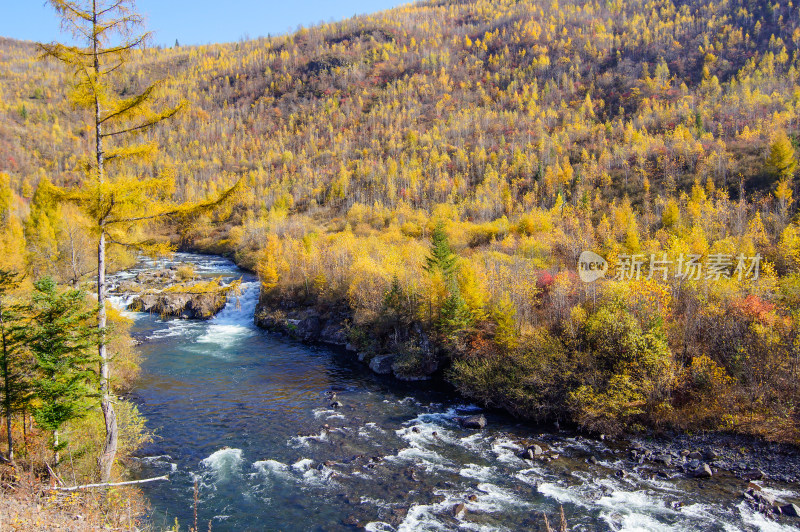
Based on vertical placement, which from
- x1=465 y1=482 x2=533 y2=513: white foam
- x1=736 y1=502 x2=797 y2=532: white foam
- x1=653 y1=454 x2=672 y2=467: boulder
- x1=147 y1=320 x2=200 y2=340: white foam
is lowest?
x1=465 y1=482 x2=533 y2=513: white foam

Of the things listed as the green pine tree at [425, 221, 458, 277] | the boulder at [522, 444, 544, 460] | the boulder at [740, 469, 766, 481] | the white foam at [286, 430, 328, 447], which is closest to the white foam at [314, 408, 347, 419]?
the white foam at [286, 430, 328, 447]

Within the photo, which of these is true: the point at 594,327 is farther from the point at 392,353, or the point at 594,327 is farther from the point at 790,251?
the point at 790,251

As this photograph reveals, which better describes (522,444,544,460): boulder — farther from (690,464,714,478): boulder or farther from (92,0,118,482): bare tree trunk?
(92,0,118,482): bare tree trunk

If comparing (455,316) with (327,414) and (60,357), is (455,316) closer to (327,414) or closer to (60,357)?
(327,414)

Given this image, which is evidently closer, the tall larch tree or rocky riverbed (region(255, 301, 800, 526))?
the tall larch tree

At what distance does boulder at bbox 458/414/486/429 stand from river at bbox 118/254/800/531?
543 mm

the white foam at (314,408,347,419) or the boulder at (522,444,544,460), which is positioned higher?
the boulder at (522,444,544,460)

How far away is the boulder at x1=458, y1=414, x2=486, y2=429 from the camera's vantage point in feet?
91.0

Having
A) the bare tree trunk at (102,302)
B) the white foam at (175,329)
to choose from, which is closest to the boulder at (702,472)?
the bare tree trunk at (102,302)

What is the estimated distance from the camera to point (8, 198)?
57.9 metres

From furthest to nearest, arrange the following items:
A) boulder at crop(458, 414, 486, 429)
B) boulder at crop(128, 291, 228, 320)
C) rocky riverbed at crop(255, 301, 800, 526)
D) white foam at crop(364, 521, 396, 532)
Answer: boulder at crop(128, 291, 228, 320) < boulder at crop(458, 414, 486, 429) < rocky riverbed at crop(255, 301, 800, 526) < white foam at crop(364, 521, 396, 532)

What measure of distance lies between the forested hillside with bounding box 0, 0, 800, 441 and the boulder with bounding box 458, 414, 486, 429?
114 inches

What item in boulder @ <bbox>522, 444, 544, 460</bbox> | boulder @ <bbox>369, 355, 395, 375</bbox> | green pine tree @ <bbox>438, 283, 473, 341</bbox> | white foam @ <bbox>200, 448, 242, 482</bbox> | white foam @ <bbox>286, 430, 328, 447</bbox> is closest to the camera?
white foam @ <bbox>200, 448, 242, 482</bbox>

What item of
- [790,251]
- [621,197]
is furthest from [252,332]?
[621,197]
